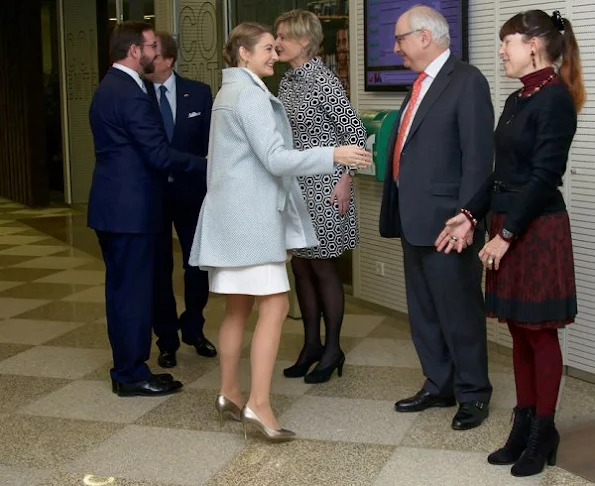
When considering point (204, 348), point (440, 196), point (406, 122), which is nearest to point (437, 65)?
point (406, 122)

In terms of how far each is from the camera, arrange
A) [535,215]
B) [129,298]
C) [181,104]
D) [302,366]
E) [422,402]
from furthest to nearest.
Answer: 1. [181,104]
2. [302,366]
3. [129,298]
4. [422,402]
5. [535,215]

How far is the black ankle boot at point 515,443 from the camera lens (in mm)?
3660

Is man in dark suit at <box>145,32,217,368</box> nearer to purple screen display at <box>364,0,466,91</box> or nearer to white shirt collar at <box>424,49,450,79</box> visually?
purple screen display at <box>364,0,466,91</box>

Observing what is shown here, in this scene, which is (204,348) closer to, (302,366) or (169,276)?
(169,276)

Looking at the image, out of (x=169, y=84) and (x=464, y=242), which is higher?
(x=169, y=84)

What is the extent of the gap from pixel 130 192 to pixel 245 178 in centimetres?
90

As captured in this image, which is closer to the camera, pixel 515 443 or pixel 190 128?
pixel 515 443

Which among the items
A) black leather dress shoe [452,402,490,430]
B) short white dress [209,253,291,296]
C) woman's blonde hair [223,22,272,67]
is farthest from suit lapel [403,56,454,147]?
black leather dress shoe [452,402,490,430]

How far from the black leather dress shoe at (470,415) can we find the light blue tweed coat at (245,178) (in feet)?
3.27

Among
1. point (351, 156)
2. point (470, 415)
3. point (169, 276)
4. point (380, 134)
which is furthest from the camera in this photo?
point (380, 134)

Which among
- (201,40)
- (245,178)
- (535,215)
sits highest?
(201,40)

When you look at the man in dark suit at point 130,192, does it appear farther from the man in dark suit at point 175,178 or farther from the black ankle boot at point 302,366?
the black ankle boot at point 302,366

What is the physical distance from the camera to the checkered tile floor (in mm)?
3691

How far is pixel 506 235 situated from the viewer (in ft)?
11.3
